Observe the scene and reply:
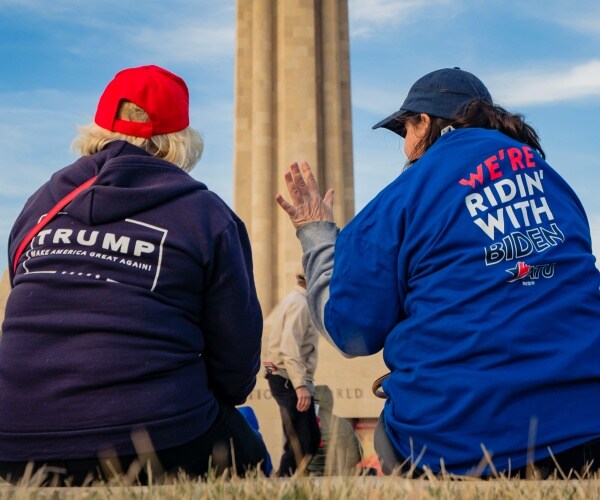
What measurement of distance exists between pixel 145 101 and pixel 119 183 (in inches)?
13.1

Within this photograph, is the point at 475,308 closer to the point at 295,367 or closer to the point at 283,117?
the point at 295,367

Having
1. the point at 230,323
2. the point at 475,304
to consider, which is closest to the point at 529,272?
the point at 475,304

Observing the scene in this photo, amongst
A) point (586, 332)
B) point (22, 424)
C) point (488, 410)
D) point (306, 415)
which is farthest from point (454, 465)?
point (306, 415)

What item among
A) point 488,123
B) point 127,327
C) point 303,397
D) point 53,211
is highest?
point 488,123

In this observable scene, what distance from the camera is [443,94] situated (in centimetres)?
237

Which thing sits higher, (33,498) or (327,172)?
(327,172)

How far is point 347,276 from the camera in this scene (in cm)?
204

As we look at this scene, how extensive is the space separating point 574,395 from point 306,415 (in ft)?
13.9

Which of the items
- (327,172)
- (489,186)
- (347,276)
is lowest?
(347,276)

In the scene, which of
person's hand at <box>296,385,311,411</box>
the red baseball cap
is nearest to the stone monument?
person's hand at <box>296,385,311,411</box>

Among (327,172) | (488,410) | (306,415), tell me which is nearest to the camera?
(488,410)

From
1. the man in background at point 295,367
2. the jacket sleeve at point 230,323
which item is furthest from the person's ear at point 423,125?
the man in background at point 295,367

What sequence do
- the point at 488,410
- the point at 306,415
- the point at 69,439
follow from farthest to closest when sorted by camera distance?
the point at 306,415, the point at 69,439, the point at 488,410

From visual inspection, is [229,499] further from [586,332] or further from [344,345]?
[586,332]
